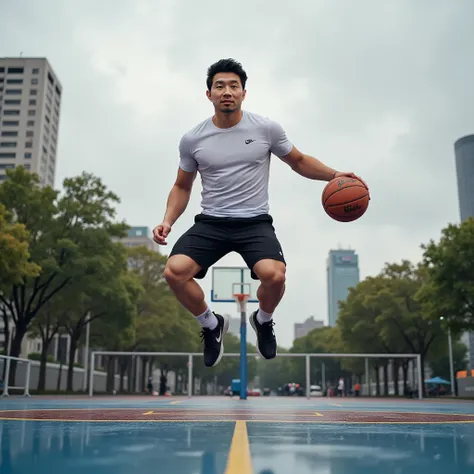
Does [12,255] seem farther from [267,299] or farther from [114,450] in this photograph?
[114,450]

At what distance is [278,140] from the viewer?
4.85m

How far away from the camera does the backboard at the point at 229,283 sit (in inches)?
911

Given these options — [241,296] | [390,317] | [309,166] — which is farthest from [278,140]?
[390,317]

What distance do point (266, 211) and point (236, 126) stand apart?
74 centimetres

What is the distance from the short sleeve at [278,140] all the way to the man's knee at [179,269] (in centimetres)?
121

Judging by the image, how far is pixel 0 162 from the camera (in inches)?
3821

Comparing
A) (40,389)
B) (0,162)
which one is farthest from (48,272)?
(0,162)

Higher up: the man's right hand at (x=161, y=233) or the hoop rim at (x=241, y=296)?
the hoop rim at (x=241, y=296)

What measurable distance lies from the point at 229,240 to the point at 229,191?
15.8 inches

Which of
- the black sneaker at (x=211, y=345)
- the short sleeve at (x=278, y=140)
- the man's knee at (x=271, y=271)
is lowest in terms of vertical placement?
the black sneaker at (x=211, y=345)

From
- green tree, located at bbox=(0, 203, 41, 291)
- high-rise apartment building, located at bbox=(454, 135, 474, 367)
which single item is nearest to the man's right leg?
green tree, located at bbox=(0, 203, 41, 291)

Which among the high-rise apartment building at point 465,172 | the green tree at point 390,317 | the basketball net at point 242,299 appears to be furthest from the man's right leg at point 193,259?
the high-rise apartment building at point 465,172

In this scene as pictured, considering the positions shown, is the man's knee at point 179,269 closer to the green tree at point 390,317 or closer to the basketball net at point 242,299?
the basketball net at point 242,299

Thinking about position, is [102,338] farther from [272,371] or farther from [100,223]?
[272,371]
